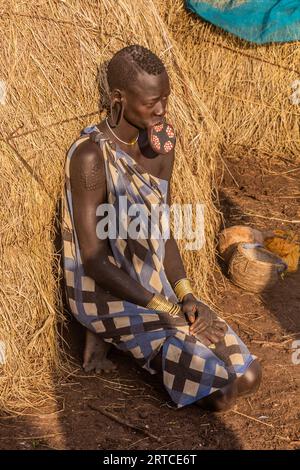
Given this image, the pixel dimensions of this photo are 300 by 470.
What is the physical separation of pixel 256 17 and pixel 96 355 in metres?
3.10

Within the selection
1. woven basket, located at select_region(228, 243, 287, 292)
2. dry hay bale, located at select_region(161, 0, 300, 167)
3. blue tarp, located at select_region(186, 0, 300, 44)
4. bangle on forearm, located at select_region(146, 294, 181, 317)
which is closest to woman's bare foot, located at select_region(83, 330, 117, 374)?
bangle on forearm, located at select_region(146, 294, 181, 317)

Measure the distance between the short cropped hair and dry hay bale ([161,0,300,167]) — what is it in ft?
9.06

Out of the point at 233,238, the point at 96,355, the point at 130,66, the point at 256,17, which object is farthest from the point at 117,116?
the point at 256,17

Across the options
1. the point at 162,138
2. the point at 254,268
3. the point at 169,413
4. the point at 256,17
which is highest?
the point at 256,17

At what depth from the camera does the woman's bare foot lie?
420 cm

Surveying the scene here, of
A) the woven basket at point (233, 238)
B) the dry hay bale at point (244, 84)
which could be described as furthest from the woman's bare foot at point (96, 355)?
the dry hay bale at point (244, 84)

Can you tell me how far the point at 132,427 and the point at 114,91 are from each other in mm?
1391

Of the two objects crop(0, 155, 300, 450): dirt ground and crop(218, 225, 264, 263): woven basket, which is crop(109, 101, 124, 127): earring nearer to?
crop(0, 155, 300, 450): dirt ground

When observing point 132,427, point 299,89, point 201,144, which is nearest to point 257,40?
point 299,89

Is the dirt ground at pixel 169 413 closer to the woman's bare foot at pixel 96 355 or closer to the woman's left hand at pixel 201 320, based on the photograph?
the woman's bare foot at pixel 96 355

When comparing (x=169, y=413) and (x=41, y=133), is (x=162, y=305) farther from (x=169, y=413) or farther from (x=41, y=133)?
(x=41, y=133)

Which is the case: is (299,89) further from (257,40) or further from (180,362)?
(180,362)

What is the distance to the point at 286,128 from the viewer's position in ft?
22.6

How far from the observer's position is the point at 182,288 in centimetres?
417
